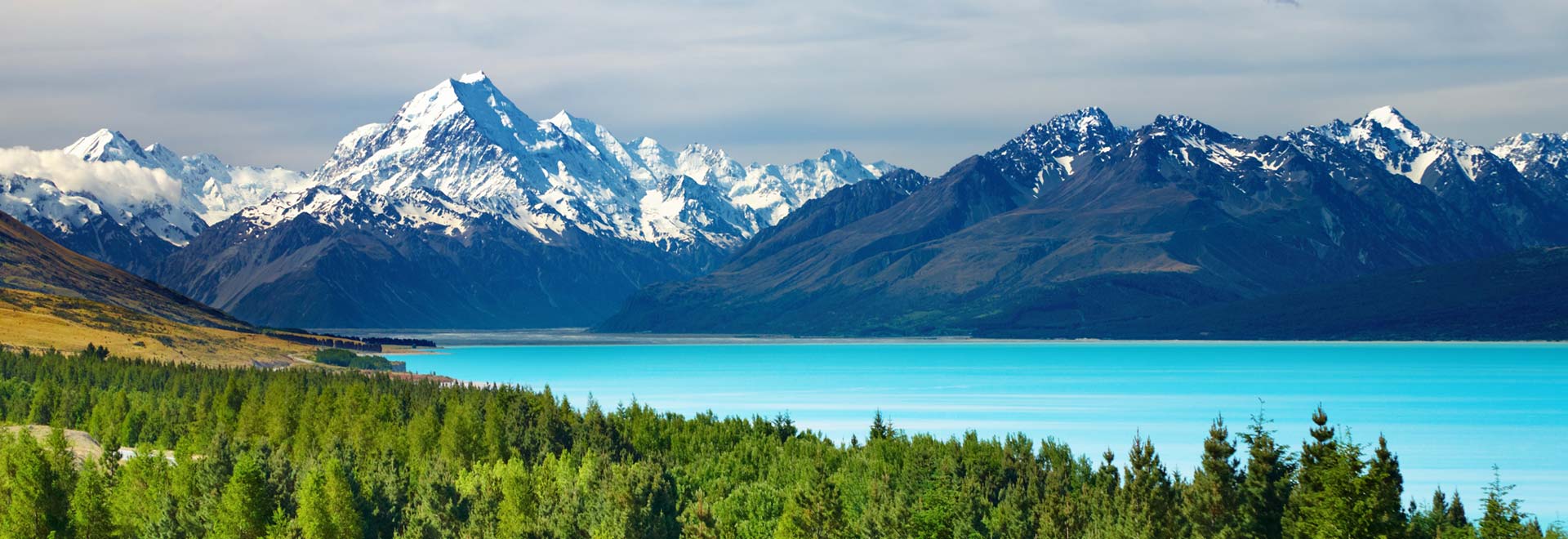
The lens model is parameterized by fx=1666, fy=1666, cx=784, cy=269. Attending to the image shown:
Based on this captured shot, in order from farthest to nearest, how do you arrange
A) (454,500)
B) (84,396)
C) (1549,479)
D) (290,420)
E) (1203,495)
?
(84,396), (290,420), (1549,479), (454,500), (1203,495)

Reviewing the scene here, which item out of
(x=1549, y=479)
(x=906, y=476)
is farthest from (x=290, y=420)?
(x=1549, y=479)

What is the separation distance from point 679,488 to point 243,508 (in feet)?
91.7

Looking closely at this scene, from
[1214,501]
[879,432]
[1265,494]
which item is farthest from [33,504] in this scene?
[1265,494]

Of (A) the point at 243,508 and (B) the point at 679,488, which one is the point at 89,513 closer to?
(A) the point at 243,508

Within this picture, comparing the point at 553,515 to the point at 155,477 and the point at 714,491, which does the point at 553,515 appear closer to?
the point at 714,491

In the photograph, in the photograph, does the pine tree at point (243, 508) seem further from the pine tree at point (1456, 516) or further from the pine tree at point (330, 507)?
the pine tree at point (1456, 516)

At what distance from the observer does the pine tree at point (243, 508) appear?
315 ft

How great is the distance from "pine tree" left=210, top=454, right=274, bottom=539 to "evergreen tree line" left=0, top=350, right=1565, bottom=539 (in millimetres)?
106

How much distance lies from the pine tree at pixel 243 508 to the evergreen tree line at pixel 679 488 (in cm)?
11

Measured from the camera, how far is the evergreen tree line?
85625 mm

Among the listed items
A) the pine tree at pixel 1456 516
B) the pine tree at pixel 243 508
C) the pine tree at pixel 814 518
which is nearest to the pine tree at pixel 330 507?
the pine tree at pixel 243 508

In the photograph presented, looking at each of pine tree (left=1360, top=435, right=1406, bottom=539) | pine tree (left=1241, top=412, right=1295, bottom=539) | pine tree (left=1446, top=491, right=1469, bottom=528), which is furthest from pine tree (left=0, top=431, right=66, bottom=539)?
pine tree (left=1446, top=491, right=1469, bottom=528)

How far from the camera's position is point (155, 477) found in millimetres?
108062

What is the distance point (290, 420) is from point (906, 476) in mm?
72346
